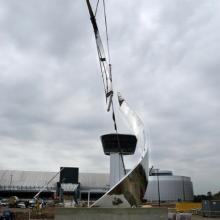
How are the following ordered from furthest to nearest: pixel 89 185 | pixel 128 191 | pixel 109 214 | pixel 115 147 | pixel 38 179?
pixel 89 185 → pixel 38 179 → pixel 115 147 → pixel 128 191 → pixel 109 214

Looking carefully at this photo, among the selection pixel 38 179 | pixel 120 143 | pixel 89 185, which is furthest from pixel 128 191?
pixel 38 179

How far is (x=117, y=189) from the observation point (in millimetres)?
19312

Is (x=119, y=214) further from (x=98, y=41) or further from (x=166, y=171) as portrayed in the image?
(x=166, y=171)

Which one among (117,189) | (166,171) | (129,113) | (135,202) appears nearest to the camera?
(117,189)

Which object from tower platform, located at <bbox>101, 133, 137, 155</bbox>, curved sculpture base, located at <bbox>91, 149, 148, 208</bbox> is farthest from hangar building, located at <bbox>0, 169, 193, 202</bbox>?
curved sculpture base, located at <bbox>91, 149, 148, 208</bbox>

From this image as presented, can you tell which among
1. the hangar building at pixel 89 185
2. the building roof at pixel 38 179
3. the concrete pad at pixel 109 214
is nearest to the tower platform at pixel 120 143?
the hangar building at pixel 89 185

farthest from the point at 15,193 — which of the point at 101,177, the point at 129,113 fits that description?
the point at 129,113

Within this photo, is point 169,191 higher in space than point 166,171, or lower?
lower

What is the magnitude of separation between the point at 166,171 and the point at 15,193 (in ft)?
257

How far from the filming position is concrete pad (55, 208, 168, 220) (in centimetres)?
1731

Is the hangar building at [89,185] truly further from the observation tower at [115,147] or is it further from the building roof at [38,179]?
the observation tower at [115,147]

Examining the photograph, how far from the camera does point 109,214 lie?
17.5 metres

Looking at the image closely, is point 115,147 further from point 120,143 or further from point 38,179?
point 38,179

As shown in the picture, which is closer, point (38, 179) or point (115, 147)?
point (115, 147)
